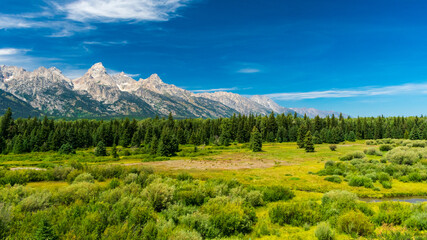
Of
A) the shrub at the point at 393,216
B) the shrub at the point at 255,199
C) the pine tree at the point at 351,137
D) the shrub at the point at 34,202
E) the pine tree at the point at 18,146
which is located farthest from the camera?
the pine tree at the point at 351,137

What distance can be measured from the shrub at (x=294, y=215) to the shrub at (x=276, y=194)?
487 cm

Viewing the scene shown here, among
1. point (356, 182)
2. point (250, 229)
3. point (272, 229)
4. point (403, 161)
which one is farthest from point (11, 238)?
point (403, 161)

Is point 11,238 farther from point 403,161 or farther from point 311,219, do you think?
point 403,161

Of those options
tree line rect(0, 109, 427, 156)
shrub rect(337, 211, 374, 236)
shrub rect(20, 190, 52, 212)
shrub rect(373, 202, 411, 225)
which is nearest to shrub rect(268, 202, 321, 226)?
shrub rect(337, 211, 374, 236)

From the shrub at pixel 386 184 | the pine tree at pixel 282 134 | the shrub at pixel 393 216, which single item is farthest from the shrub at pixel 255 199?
the pine tree at pixel 282 134

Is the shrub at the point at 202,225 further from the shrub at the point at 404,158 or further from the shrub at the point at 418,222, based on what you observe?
the shrub at the point at 404,158

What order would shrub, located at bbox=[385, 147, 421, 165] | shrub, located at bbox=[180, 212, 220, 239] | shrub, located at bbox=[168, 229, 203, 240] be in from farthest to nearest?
shrub, located at bbox=[385, 147, 421, 165], shrub, located at bbox=[180, 212, 220, 239], shrub, located at bbox=[168, 229, 203, 240]

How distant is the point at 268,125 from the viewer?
123750 millimetres

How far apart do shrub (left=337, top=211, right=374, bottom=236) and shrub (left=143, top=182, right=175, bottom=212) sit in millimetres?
11672

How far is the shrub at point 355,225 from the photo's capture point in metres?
12.0

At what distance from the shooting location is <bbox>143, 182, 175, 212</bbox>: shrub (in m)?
15.6

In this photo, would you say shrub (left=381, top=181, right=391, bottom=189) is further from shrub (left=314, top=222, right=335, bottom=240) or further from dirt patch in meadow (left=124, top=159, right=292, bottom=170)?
dirt patch in meadow (left=124, top=159, right=292, bottom=170)

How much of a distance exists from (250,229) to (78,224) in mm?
9718

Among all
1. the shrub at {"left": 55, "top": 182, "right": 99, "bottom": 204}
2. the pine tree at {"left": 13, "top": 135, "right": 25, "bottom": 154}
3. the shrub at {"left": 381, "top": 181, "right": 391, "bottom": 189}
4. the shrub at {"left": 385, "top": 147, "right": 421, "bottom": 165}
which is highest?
the shrub at {"left": 385, "top": 147, "right": 421, "bottom": 165}
